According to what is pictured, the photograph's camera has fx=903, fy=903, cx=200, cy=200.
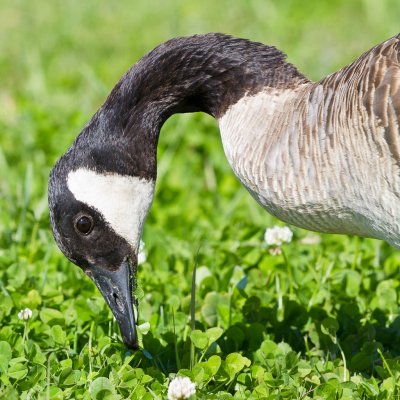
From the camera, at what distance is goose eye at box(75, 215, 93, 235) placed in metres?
4.41

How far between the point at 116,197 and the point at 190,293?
3.80 ft

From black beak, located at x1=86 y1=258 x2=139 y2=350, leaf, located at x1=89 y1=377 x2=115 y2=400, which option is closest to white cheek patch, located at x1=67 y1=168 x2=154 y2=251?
black beak, located at x1=86 y1=258 x2=139 y2=350

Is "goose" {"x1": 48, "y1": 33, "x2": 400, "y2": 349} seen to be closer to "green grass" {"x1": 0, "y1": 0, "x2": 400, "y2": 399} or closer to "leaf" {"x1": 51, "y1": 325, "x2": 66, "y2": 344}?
"leaf" {"x1": 51, "y1": 325, "x2": 66, "y2": 344}

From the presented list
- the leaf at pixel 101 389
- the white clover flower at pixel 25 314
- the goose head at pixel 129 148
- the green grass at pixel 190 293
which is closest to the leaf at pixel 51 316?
the green grass at pixel 190 293

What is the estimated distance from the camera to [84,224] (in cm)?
A: 442

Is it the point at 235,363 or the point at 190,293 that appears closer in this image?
the point at 235,363

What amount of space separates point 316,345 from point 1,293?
1790 millimetres

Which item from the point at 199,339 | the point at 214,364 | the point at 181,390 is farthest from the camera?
the point at 199,339

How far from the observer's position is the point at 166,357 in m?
4.75

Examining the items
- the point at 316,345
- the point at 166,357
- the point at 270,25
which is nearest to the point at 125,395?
the point at 166,357

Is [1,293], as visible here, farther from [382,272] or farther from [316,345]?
[382,272]

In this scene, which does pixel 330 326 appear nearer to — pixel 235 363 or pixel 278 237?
pixel 235 363

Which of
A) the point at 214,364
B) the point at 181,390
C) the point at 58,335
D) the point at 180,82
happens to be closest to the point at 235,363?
the point at 214,364

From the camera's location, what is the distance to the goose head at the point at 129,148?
4426 millimetres
